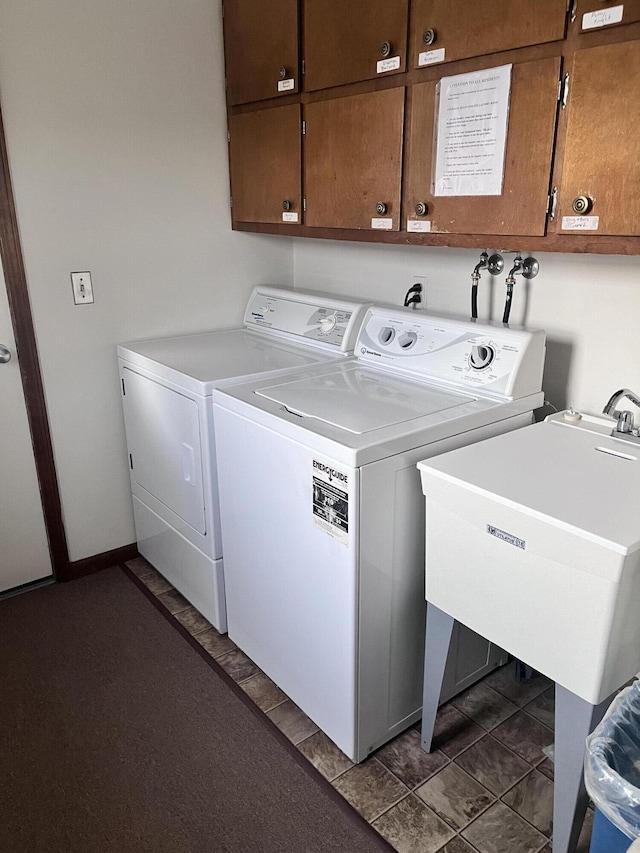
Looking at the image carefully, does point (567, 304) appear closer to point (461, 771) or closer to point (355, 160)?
point (355, 160)

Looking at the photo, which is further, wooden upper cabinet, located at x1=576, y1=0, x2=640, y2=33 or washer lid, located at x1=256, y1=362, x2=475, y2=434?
washer lid, located at x1=256, y1=362, x2=475, y2=434

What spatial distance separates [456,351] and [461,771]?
1.21 m

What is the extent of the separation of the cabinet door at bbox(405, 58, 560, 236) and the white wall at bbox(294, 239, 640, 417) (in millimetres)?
97

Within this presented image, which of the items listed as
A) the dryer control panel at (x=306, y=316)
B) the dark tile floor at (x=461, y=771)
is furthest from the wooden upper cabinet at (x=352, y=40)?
the dark tile floor at (x=461, y=771)

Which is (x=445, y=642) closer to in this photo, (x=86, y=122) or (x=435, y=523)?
(x=435, y=523)

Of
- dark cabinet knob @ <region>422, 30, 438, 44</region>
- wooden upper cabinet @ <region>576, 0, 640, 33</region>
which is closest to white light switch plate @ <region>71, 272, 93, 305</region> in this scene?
dark cabinet knob @ <region>422, 30, 438, 44</region>

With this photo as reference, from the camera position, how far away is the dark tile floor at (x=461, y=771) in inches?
63.0

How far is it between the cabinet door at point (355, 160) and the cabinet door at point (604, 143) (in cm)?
56

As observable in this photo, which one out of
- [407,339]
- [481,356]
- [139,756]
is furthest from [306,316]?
[139,756]

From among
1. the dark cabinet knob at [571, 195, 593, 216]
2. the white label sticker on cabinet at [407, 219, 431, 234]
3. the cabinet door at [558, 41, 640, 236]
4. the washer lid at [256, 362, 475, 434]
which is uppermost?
the cabinet door at [558, 41, 640, 236]

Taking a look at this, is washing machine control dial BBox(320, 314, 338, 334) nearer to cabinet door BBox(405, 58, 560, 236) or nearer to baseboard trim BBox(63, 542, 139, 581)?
cabinet door BBox(405, 58, 560, 236)

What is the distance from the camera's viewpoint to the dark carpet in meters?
1.61

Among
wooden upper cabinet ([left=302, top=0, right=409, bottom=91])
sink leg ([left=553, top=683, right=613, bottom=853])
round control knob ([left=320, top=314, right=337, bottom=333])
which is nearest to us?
sink leg ([left=553, top=683, right=613, bottom=853])

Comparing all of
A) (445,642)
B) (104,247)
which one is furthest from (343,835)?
(104,247)
